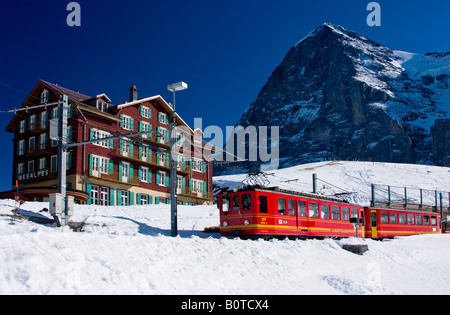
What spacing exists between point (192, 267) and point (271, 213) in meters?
10.4

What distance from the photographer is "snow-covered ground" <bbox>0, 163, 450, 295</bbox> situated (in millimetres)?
10664

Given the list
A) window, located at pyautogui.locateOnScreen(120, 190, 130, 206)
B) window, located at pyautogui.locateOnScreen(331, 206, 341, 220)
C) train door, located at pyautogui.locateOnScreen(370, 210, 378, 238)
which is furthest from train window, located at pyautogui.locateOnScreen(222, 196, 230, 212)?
window, located at pyautogui.locateOnScreen(120, 190, 130, 206)

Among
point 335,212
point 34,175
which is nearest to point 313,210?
point 335,212

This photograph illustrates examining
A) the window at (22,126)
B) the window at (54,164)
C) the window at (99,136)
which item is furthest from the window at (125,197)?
the window at (22,126)

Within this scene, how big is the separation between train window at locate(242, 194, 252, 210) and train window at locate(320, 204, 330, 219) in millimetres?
6280

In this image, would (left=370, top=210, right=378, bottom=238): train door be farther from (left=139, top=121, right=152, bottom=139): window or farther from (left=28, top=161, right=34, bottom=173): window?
(left=28, top=161, right=34, bottom=173): window

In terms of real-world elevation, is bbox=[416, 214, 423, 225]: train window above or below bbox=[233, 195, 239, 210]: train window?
below

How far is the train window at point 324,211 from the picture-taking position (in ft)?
90.4

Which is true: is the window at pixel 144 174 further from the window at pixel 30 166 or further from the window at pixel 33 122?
the window at pixel 33 122

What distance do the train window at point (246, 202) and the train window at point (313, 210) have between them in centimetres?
484

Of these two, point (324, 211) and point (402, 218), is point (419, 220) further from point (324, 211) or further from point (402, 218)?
point (324, 211)

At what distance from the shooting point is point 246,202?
23.2 m
